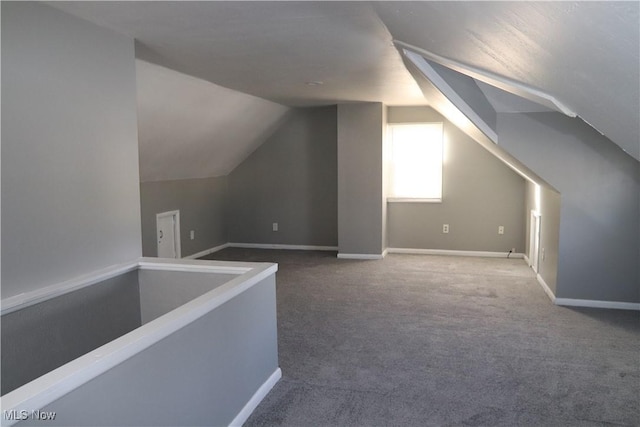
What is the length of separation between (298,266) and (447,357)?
3.08 m

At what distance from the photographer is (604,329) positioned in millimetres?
3785

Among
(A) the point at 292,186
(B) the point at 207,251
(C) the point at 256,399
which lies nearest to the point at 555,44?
(C) the point at 256,399

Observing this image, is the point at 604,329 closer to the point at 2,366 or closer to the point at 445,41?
the point at 445,41

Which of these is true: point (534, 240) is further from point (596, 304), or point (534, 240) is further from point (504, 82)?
point (504, 82)

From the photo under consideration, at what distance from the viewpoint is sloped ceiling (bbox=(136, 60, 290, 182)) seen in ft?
14.0

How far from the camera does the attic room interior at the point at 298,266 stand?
186 cm

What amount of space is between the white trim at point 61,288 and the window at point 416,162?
4.60 metres

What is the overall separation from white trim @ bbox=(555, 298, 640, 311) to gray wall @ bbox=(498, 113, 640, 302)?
36 millimetres

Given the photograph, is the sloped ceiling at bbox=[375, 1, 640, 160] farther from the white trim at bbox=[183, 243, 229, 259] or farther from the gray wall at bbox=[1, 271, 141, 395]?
the white trim at bbox=[183, 243, 229, 259]

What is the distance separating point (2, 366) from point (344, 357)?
198 cm

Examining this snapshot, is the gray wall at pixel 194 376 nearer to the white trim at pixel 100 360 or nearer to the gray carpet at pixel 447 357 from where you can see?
the white trim at pixel 100 360

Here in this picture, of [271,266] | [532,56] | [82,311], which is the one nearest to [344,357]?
[271,266]

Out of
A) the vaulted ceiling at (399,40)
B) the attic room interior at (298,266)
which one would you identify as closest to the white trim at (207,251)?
the attic room interior at (298,266)

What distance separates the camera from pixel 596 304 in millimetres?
4328
